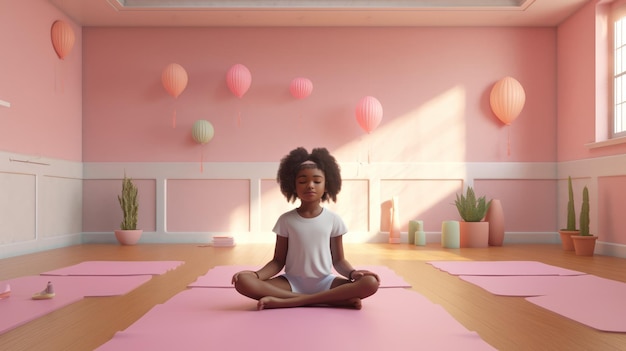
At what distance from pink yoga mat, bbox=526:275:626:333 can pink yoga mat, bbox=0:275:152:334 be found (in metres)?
2.07

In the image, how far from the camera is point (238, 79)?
5.70 metres

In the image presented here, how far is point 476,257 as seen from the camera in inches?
177

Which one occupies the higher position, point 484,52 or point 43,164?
point 484,52

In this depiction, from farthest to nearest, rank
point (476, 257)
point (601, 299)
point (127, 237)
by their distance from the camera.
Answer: point (127, 237) < point (476, 257) < point (601, 299)

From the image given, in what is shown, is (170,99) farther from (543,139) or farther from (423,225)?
(543,139)

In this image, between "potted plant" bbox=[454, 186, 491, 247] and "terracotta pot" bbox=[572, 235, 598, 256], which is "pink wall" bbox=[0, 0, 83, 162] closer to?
"potted plant" bbox=[454, 186, 491, 247]

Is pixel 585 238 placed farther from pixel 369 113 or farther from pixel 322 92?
pixel 322 92

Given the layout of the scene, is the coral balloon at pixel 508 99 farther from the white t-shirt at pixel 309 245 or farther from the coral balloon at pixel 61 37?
the coral balloon at pixel 61 37

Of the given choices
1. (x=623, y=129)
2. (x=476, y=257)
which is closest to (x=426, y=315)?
(x=476, y=257)

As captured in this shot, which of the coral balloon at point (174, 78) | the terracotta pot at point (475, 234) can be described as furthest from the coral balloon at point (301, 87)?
the terracotta pot at point (475, 234)

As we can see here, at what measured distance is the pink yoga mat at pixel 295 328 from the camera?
1.71 m

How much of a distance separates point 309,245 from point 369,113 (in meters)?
3.55

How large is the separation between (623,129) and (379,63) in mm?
2510

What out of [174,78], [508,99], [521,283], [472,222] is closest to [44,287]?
[521,283]
